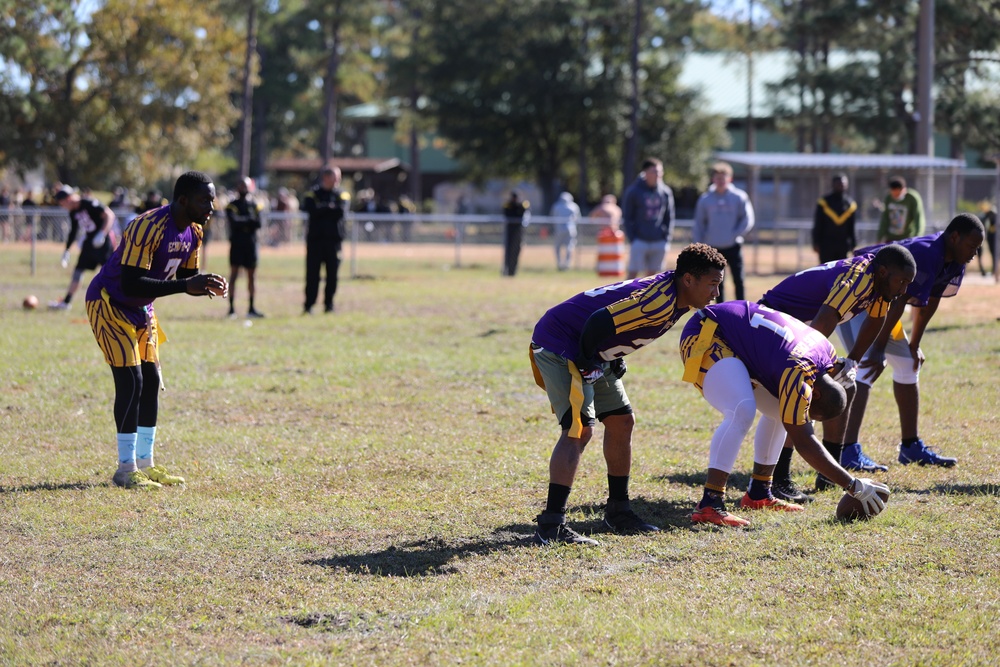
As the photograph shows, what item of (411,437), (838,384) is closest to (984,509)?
(838,384)

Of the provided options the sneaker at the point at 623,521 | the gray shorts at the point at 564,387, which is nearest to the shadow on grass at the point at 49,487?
A: the gray shorts at the point at 564,387

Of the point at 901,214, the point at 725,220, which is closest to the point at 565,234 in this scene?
the point at 901,214

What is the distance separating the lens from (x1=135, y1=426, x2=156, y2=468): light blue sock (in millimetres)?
7418

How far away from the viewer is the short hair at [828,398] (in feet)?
19.9

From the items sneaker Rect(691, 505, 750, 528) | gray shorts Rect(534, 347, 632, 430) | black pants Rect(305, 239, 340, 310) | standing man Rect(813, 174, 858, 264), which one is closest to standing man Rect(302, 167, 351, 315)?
black pants Rect(305, 239, 340, 310)

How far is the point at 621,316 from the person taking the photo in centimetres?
574

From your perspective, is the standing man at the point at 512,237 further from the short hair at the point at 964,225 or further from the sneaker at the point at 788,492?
the sneaker at the point at 788,492

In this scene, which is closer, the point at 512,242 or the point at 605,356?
the point at 605,356

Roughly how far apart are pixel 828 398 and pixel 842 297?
82 centimetres

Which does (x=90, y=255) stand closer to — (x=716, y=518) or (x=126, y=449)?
(x=126, y=449)

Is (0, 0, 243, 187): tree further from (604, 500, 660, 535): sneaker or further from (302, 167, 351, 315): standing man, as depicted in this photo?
(604, 500, 660, 535): sneaker

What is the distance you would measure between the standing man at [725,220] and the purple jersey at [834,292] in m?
7.81

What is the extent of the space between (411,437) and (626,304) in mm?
3433

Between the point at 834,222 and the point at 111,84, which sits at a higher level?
the point at 111,84
